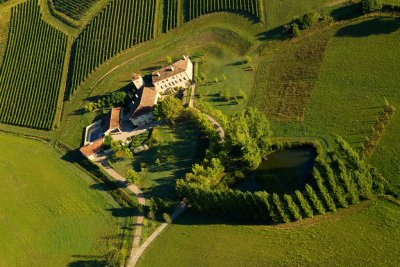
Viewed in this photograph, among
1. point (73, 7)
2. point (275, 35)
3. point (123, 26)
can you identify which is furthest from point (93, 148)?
point (73, 7)

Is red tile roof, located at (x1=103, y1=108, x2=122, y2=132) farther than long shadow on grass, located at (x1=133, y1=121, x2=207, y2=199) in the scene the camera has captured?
Yes

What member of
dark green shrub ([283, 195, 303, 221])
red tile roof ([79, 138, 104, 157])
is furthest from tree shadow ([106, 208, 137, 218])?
dark green shrub ([283, 195, 303, 221])

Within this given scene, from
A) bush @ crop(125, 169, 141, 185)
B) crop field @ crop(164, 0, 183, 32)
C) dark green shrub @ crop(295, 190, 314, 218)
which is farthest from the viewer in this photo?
crop field @ crop(164, 0, 183, 32)

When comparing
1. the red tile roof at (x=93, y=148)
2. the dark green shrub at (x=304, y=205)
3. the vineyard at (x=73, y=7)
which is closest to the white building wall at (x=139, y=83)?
the red tile roof at (x=93, y=148)

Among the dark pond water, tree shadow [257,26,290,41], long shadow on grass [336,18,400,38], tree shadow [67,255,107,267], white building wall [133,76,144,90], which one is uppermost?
tree shadow [257,26,290,41]

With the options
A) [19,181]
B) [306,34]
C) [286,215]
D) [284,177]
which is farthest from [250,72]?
[19,181]

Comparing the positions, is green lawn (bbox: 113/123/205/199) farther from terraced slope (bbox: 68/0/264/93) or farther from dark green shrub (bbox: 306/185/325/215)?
terraced slope (bbox: 68/0/264/93)

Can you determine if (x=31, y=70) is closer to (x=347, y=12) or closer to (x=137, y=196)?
(x=137, y=196)
